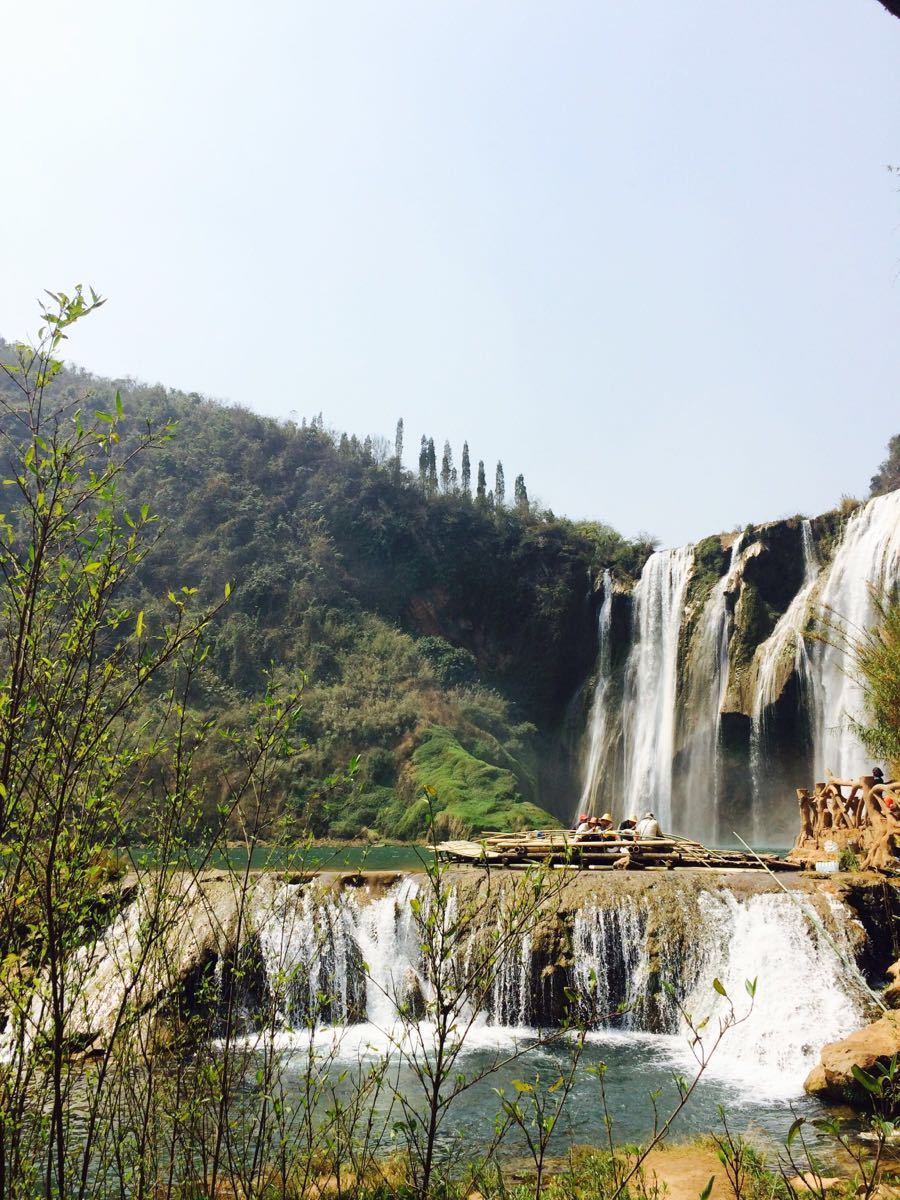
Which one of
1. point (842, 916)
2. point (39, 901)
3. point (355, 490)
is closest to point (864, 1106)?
point (842, 916)

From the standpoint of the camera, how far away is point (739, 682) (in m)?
30.0

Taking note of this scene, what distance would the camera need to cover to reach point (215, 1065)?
3.37 meters

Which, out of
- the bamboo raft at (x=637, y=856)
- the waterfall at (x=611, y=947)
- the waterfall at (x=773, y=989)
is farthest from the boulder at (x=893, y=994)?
the bamboo raft at (x=637, y=856)

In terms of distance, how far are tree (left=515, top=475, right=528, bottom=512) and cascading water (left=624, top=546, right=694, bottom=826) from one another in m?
16.6

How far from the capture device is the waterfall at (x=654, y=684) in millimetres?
Answer: 32094

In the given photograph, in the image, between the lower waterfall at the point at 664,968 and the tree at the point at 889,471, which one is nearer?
the lower waterfall at the point at 664,968

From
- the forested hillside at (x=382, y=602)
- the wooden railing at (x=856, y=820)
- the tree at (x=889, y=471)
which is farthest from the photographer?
the tree at (x=889, y=471)

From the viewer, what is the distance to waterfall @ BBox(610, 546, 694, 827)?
105 ft

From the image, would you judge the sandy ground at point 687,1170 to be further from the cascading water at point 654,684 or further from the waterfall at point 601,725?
the waterfall at point 601,725

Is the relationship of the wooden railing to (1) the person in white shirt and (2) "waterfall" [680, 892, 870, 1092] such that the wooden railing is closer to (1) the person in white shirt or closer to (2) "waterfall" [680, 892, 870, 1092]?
(2) "waterfall" [680, 892, 870, 1092]

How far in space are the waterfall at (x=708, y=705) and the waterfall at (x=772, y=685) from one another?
1485mm

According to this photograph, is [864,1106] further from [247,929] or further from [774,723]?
[774,723]

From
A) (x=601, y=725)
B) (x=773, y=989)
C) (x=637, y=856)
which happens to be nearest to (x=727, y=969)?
(x=773, y=989)

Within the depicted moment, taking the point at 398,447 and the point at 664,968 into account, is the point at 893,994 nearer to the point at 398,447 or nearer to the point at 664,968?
the point at 664,968
